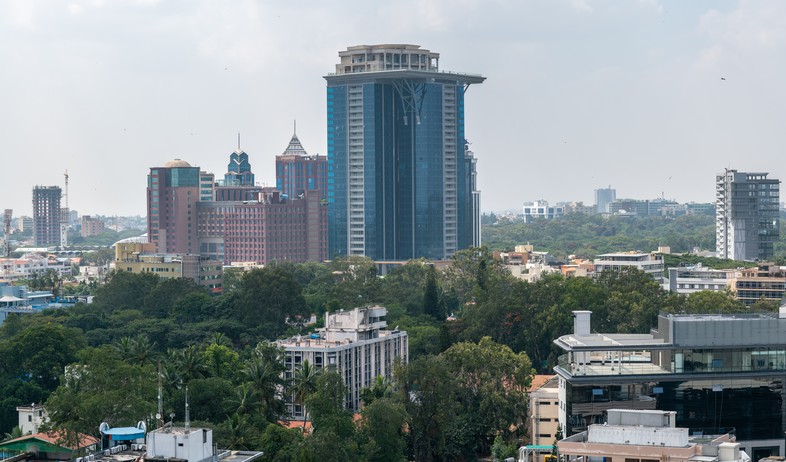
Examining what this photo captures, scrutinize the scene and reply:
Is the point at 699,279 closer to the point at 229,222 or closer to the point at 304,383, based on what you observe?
the point at 304,383

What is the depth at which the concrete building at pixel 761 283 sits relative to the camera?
94812mm

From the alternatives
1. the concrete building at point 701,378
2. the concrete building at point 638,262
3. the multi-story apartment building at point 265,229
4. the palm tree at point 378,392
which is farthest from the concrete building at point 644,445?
the multi-story apartment building at point 265,229

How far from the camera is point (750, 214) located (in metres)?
146

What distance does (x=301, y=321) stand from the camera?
84062mm

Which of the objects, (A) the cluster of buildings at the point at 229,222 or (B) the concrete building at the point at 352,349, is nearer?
(B) the concrete building at the point at 352,349

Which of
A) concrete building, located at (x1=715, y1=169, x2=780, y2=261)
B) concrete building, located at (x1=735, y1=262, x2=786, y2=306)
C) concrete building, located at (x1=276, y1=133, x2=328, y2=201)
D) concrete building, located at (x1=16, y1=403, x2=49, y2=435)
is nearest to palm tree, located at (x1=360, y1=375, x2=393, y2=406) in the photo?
concrete building, located at (x1=16, y1=403, x2=49, y2=435)

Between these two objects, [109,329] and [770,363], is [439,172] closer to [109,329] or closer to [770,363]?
[109,329]

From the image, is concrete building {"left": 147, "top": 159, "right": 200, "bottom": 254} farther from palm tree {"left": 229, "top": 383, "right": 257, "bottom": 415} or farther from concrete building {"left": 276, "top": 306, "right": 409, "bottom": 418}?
palm tree {"left": 229, "top": 383, "right": 257, "bottom": 415}

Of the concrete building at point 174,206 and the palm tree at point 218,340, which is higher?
the concrete building at point 174,206

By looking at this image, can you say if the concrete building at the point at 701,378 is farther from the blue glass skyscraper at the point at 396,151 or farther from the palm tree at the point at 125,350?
the blue glass skyscraper at the point at 396,151

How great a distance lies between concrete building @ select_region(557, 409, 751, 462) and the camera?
107 feet

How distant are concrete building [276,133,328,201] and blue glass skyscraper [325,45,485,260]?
35.1 meters

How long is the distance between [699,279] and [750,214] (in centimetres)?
4624

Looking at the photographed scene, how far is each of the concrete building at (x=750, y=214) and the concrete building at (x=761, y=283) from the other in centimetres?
4603
